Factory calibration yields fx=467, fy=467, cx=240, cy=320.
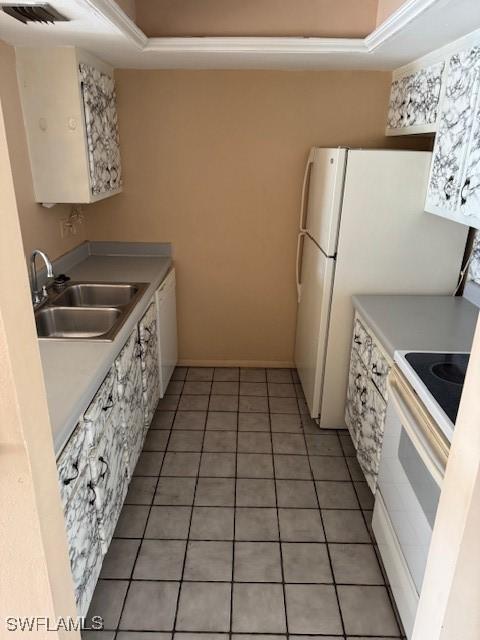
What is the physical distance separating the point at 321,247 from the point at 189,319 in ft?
4.19

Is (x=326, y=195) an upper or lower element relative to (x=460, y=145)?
lower

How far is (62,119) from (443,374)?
6.91 feet

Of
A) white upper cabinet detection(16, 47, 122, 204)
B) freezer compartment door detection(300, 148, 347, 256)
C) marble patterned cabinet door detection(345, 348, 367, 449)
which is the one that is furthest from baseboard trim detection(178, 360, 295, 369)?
white upper cabinet detection(16, 47, 122, 204)

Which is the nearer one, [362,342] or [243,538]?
[243,538]

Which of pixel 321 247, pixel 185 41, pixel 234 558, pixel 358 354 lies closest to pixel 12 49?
pixel 185 41

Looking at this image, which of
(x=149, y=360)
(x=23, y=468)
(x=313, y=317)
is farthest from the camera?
(x=313, y=317)

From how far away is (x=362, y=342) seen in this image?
2361 mm

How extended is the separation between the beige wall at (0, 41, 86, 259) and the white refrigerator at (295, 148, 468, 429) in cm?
154

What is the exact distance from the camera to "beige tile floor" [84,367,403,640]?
5.67ft

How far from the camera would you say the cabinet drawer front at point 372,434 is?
205 centimetres

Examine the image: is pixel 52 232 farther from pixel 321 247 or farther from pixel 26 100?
pixel 321 247

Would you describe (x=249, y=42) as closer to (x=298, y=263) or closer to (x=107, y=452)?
(x=298, y=263)

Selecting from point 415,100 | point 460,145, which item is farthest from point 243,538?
point 415,100

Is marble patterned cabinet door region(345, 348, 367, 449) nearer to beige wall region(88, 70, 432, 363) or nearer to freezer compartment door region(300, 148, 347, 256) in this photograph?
freezer compartment door region(300, 148, 347, 256)
